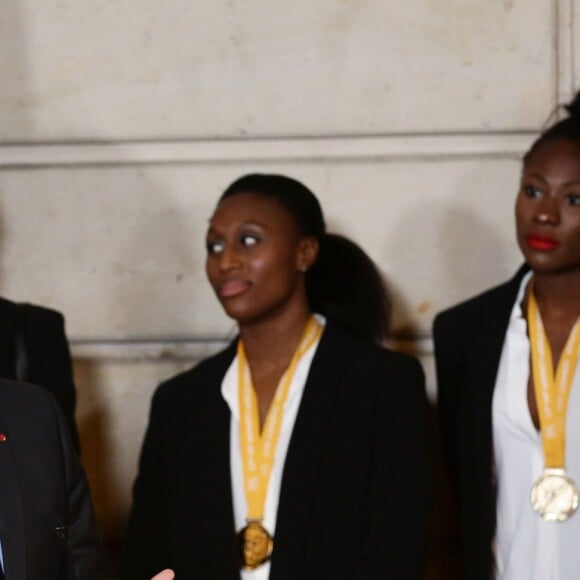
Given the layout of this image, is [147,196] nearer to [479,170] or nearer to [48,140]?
[48,140]

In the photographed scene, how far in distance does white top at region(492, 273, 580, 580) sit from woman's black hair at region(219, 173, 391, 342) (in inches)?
22.5

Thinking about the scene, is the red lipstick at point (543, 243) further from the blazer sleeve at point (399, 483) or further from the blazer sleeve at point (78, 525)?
the blazer sleeve at point (78, 525)

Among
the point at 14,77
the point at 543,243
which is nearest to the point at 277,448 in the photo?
the point at 543,243

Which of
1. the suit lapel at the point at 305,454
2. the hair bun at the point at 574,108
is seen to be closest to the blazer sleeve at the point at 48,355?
the suit lapel at the point at 305,454

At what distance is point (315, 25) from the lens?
4.45m

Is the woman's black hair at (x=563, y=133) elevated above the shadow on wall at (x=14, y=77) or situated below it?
below

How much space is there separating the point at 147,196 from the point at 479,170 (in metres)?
1.05

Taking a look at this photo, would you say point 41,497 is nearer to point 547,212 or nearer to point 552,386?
point 552,386

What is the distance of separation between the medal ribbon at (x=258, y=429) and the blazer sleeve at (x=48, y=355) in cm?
44

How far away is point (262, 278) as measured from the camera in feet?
12.1

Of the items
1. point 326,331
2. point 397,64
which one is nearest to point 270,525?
point 326,331

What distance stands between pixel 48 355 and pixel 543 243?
1.26 metres

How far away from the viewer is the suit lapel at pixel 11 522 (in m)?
2.28

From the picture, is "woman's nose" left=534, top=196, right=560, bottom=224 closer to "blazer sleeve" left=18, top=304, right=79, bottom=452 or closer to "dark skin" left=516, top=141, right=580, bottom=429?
"dark skin" left=516, top=141, right=580, bottom=429
